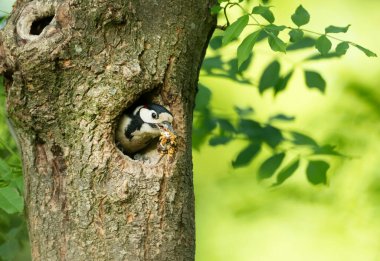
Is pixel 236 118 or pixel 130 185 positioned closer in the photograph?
pixel 130 185

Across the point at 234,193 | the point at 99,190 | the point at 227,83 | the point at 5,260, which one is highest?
the point at 227,83

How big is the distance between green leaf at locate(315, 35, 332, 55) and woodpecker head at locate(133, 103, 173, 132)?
689 mm

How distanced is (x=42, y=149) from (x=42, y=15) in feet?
1.76

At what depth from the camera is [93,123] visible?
3.44 meters

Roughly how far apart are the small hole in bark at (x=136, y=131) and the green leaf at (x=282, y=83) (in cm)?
142

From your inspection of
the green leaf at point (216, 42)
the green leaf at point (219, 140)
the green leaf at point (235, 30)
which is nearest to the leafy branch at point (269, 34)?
the green leaf at point (235, 30)

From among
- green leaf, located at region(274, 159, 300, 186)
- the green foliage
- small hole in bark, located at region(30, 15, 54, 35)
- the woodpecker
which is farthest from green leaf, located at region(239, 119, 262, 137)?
small hole in bark, located at region(30, 15, 54, 35)

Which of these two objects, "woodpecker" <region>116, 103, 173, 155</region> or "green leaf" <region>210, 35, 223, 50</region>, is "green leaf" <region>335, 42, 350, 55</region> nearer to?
"woodpecker" <region>116, 103, 173, 155</region>

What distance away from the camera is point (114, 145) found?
350 cm

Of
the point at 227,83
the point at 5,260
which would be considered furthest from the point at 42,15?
the point at 227,83

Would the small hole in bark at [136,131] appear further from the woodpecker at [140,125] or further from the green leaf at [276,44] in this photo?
the green leaf at [276,44]

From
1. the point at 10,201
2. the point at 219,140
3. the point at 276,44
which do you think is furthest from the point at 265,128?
the point at 10,201

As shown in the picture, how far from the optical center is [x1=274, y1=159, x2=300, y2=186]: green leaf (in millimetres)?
4753

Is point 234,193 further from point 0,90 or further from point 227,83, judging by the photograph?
point 0,90
